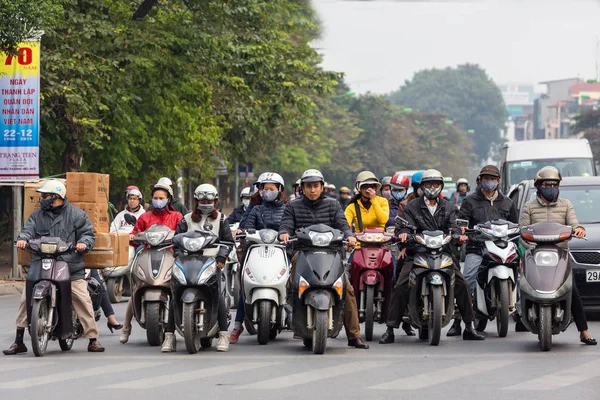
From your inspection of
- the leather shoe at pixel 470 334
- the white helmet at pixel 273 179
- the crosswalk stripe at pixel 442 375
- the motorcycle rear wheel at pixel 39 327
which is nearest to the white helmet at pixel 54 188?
the motorcycle rear wheel at pixel 39 327

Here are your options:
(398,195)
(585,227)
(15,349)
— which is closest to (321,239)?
(15,349)

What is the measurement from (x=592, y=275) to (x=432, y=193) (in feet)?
9.86

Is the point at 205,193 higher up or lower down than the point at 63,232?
higher up

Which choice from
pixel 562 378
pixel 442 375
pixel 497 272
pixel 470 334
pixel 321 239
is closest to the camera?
pixel 562 378

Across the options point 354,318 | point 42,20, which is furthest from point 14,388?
point 42,20

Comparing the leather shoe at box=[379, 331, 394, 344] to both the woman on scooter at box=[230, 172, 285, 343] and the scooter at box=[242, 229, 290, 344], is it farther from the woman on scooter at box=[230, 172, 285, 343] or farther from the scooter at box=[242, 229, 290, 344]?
the woman on scooter at box=[230, 172, 285, 343]

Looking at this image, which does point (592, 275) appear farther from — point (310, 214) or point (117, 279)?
point (117, 279)

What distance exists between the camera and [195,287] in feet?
39.4

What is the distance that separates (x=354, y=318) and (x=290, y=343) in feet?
3.22

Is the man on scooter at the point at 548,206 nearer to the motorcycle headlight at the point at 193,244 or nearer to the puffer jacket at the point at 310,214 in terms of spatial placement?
the puffer jacket at the point at 310,214

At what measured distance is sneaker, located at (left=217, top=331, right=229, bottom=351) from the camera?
1248 cm

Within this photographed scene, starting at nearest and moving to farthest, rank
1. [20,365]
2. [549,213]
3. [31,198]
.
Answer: [20,365], [549,213], [31,198]

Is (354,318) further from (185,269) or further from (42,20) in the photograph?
(42,20)

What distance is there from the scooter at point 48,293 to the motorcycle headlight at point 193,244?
1086mm
